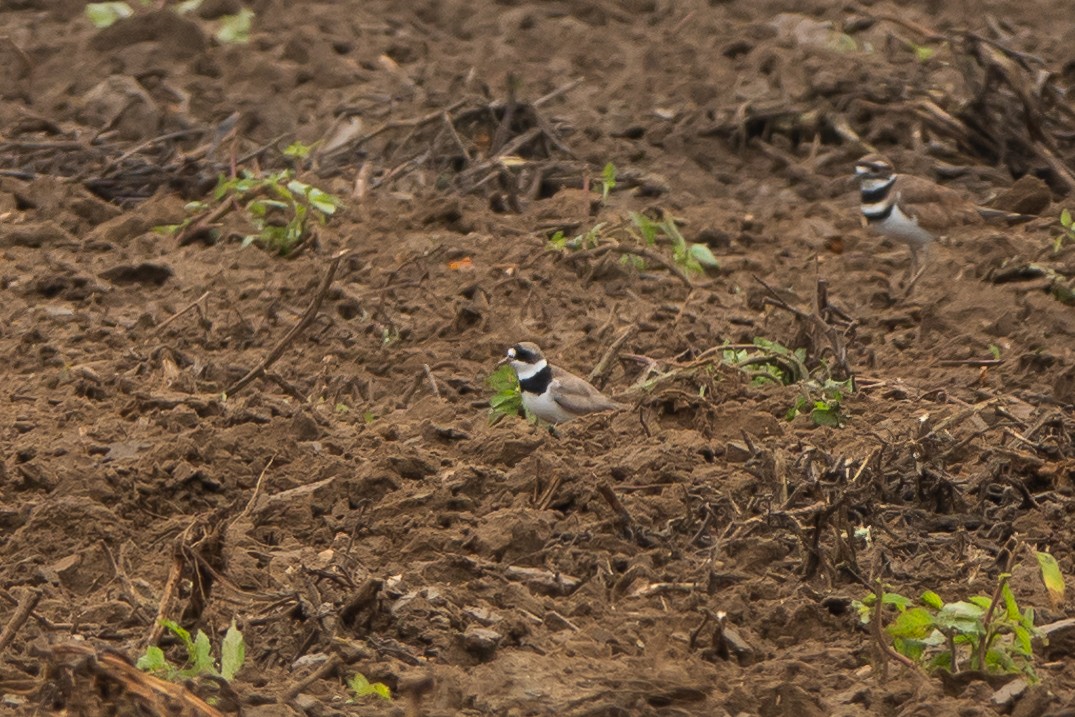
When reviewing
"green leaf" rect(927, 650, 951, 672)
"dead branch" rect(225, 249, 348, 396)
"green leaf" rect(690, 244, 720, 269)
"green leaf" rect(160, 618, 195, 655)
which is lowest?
"green leaf" rect(690, 244, 720, 269)

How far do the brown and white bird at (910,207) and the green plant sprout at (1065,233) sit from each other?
0.72m

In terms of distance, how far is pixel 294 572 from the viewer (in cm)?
596

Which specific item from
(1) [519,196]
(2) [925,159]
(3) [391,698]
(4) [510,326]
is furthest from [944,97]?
(3) [391,698]

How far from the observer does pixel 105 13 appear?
46.7 feet

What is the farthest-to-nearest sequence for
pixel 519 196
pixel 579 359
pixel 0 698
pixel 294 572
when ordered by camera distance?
pixel 519 196 < pixel 579 359 < pixel 294 572 < pixel 0 698

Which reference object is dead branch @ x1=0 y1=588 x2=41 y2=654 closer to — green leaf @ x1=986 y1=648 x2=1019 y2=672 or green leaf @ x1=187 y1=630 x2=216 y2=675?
green leaf @ x1=187 y1=630 x2=216 y2=675

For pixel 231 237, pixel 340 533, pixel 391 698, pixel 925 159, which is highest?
pixel 391 698

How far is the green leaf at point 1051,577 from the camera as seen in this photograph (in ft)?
18.2

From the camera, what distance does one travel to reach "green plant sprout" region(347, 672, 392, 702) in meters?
5.05

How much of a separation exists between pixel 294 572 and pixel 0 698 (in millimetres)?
1295

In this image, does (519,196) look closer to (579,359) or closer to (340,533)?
(579,359)

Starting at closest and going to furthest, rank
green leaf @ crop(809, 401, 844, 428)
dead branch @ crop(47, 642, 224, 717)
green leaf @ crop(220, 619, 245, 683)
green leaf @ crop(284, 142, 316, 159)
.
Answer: dead branch @ crop(47, 642, 224, 717) → green leaf @ crop(220, 619, 245, 683) → green leaf @ crop(809, 401, 844, 428) → green leaf @ crop(284, 142, 316, 159)

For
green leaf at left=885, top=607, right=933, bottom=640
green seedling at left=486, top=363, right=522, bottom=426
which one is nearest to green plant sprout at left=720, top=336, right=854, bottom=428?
green seedling at left=486, top=363, right=522, bottom=426

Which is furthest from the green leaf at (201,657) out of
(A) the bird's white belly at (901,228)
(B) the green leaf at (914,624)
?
(A) the bird's white belly at (901,228)
